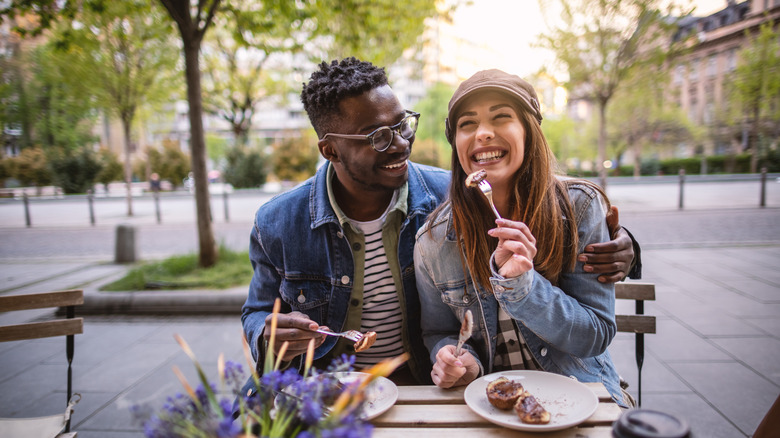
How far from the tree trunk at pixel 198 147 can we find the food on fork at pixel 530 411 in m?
5.27

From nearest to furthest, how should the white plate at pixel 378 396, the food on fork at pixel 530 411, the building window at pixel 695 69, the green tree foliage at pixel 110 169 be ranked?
the food on fork at pixel 530 411
the white plate at pixel 378 396
the building window at pixel 695 69
the green tree foliage at pixel 110 169

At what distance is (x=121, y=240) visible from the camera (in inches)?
289

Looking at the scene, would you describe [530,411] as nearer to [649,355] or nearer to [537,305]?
[537,305]

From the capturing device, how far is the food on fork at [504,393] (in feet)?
4.16

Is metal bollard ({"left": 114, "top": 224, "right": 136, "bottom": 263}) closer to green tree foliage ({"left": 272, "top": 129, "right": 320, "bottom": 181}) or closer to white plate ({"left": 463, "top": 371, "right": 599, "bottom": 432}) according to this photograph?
white plate ({"left": 463, "top": 371, "right": 599, "bottom": 432})

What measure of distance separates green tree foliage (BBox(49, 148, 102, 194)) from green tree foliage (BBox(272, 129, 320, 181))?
27.3 feet

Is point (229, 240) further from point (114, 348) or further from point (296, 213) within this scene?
point (296, 213)

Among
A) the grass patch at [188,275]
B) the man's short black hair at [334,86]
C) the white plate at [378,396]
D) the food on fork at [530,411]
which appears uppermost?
the man's short black hair at [334,86]

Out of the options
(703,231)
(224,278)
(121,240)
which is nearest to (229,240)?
(121,240)

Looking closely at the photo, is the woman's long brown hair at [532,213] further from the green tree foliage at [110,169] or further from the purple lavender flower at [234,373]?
the green tree foliage at [110,169]

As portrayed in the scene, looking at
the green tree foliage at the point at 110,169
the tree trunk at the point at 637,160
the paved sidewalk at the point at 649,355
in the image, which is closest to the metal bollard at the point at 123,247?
the paved sidewalk at the point at 649,355

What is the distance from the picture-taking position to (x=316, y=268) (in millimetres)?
2084

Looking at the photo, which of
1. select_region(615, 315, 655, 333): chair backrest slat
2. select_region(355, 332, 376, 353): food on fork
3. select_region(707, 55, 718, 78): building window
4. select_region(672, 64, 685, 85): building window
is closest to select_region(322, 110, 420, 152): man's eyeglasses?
select_region(355, 332, 376, 353): food on fork

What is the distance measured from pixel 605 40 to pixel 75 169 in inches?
805
